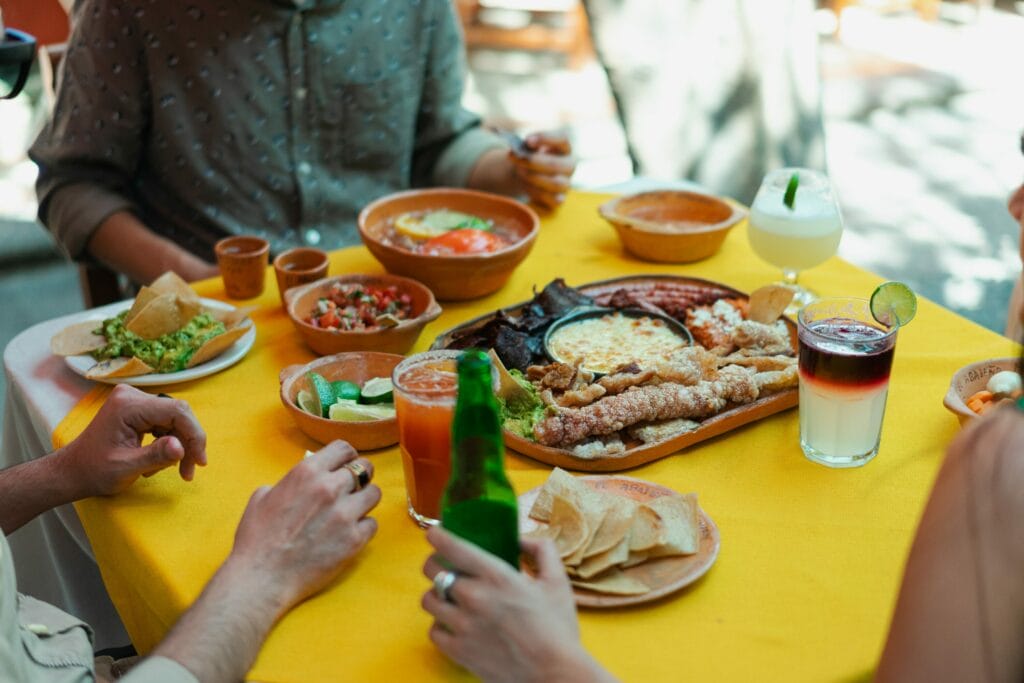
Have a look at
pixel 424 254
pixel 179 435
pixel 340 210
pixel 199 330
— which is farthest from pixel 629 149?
pixel 179 435

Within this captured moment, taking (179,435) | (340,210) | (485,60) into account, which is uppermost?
(179,435)

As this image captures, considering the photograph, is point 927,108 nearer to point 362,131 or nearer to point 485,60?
point 485,60

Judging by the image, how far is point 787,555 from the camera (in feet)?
4.38

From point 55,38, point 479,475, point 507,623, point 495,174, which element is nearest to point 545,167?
point 495,174

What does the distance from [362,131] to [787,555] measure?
195 cm

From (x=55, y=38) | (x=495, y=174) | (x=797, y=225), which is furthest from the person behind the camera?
(x=55, y=38)

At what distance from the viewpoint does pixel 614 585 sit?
124 centimetres

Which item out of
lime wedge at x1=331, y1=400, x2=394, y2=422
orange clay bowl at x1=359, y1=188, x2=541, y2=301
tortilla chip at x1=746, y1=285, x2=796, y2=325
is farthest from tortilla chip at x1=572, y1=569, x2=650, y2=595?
orange clay bowl at x1=359, y1=188, x2=541, y2=301

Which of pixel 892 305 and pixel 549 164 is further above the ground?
pixel 892 305

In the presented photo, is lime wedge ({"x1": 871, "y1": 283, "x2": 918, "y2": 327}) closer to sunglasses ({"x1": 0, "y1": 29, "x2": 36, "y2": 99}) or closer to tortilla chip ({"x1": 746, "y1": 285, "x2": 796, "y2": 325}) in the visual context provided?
tortilla chip ({"x1": 746, "y1": 285, "x2": 796, "y2": 325})

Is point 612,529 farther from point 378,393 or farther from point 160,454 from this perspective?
point 160,454

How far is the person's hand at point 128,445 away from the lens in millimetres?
1467

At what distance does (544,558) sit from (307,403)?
0.65 meters

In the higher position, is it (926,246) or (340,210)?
(340,210)
